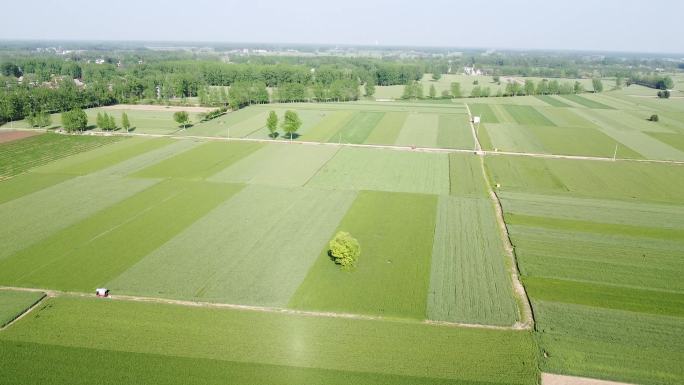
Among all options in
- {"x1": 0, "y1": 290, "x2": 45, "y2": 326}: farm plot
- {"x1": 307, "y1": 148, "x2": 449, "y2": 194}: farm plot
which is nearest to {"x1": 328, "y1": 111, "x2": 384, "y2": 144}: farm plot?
{"x1": 307, "y1": 148, "x2": 449, "y2": 194}: farm plot

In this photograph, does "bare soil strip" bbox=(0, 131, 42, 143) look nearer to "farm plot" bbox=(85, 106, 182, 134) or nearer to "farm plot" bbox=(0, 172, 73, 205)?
"farm plot" bbox=(85, 106, 182, 134)

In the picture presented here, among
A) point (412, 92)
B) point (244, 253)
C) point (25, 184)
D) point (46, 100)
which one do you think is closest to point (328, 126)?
point (25, 184)

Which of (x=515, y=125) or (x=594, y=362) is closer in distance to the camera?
(x=594, y=362)

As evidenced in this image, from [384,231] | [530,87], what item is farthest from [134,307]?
[530,87]

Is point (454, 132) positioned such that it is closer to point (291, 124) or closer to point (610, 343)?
point (291, 124)

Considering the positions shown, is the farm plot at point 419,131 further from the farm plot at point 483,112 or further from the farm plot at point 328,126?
the farm plot at point 328,126

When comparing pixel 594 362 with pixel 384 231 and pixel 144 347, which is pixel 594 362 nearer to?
pixel 384 231

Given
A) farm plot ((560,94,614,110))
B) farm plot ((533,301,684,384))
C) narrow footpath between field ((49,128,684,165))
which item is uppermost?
farm plot ((560,94,614,110))

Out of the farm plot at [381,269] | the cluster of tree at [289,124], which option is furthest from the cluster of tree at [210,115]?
the farm plot at [381,269]
